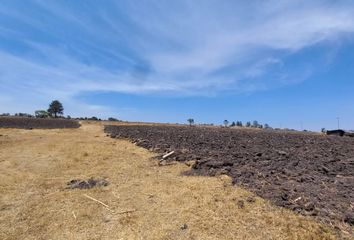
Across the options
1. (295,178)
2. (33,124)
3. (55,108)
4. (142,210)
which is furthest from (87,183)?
(55,108)

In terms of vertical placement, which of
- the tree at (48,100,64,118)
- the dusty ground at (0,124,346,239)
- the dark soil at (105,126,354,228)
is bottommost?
the dusty ground at (0,124,346,239)

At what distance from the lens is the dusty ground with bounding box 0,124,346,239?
273 inches

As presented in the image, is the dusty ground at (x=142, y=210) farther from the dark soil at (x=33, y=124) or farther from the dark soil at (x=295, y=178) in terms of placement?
the dark soil at (x=33, y=124)

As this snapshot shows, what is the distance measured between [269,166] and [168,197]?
4.70m

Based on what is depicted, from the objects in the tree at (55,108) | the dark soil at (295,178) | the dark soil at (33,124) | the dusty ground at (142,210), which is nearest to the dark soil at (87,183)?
the dusty ground at (142,210)

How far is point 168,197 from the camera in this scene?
9.43m

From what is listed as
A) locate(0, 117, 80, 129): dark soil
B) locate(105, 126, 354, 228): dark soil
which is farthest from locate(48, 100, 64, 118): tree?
locate(105, 126, 354, 228): dark soil

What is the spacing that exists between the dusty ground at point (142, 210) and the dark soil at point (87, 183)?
280 millimetres

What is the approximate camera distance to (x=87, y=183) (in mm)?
11211

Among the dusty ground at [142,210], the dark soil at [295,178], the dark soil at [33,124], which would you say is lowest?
the dusty ground at [142,210]

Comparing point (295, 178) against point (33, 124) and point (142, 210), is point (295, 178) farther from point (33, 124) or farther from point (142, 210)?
point (33, 124)

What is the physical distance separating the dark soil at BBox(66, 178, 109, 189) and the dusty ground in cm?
28

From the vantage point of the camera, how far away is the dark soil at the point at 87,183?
1093cm

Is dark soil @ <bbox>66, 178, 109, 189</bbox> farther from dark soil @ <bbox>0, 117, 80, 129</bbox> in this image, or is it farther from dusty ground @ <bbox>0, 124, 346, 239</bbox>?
dark soil @ <bbox>0, 117, 80, 129</bbox>
